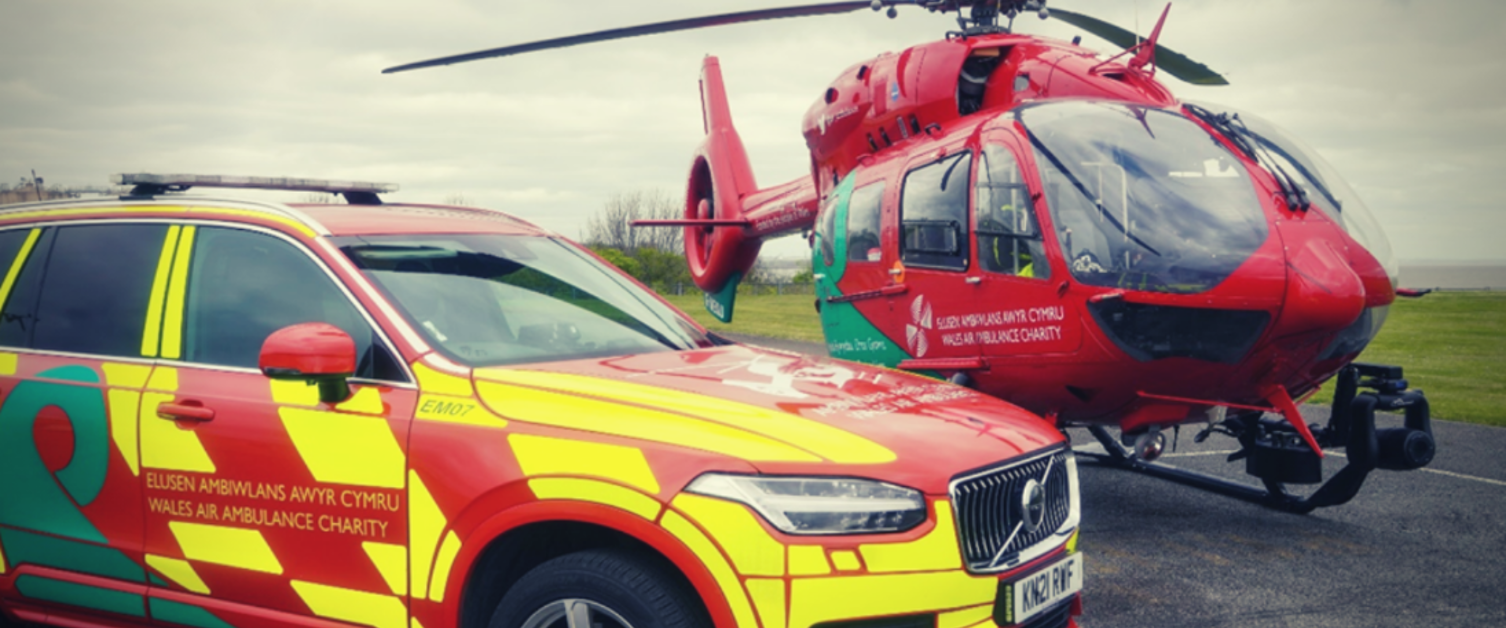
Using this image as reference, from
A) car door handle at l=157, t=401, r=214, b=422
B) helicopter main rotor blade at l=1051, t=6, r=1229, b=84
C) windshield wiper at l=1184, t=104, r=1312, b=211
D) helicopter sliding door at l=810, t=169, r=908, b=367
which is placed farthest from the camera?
helicopter main rotor blade at l=1051, t=6, r=1229, b=84

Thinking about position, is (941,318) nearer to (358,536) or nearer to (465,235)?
(465,235)

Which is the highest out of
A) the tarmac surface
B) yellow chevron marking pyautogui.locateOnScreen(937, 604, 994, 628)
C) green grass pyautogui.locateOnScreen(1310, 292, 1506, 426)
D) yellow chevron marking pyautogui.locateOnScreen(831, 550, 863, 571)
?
yellow chevron marking pyautogui.locateOnScreen(831, 550, 863, 571)

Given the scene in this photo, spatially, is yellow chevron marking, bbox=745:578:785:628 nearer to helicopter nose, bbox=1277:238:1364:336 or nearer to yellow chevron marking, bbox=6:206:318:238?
yellow chevron marking, bbox=6:206:318:238

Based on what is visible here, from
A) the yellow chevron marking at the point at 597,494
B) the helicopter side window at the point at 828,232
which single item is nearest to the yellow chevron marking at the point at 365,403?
the yellow chevron marking at the point at 597,494

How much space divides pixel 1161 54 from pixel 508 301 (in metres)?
7.13

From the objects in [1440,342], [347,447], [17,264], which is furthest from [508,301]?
[1440,342]

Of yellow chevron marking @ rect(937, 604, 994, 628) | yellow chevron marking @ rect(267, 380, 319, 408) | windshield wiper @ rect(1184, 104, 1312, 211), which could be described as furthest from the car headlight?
windshield wiper @ rect(1184, 104, 1312, 211)

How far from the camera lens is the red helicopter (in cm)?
641

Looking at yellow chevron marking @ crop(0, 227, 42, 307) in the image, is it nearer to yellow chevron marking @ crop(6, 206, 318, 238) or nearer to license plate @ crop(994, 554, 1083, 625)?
yellow chevron marking @ crop(6, 206, 318, 238)

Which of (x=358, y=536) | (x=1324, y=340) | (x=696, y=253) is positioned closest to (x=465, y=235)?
(x=358, y=536)

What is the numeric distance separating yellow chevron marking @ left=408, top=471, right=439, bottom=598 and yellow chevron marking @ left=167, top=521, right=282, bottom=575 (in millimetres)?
539

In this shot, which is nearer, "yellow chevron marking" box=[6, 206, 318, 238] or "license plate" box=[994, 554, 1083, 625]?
"license plate" box=[994, 554, 1083, 625]

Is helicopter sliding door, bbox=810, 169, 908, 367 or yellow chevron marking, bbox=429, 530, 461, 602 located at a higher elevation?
helicopter sliding door, bbox=810, 169, 908, 367

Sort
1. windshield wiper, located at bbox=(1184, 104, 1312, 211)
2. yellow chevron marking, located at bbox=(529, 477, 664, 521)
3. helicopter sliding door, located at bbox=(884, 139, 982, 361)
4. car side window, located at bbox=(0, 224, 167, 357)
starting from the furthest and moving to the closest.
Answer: helicopter sliding door, located at bbox=(884, 139, 982, 361), windshield wiper, located at bbox=(1184, 104, 1312, 211), car side window, located at bbox=(0, 224, 167, 357), yellow chevron marking, located at bbox=(529, 477, 664, 521)
